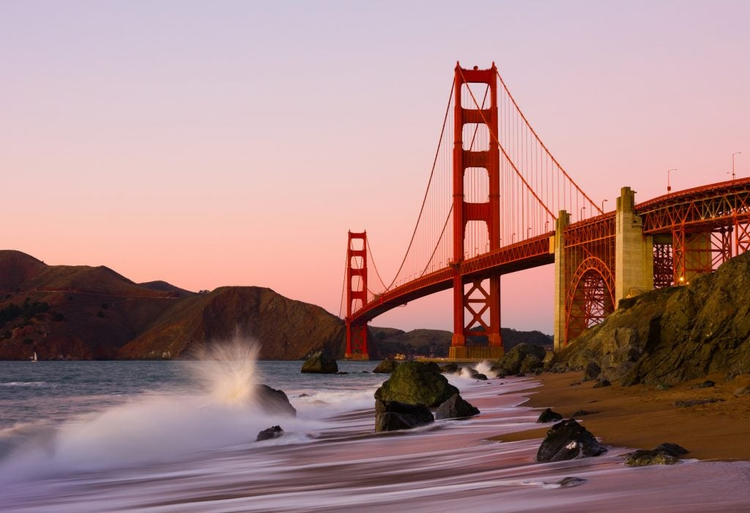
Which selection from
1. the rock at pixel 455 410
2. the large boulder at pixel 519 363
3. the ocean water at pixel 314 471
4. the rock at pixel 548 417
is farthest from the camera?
the large boulder at pixel 519 363

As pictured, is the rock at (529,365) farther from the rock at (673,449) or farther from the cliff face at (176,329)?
the cliff face at (176,329)

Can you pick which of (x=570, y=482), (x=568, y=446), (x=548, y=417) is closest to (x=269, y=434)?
(x=548, y=417)

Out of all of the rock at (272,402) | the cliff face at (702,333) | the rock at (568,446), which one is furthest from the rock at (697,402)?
the rock at (272,402)

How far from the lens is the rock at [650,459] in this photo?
8109mm

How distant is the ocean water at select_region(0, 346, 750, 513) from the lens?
283 inches

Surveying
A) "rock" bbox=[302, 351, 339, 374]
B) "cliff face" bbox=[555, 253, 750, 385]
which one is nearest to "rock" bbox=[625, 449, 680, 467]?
"cliff face" bbox=[555, 253, 750, 385]

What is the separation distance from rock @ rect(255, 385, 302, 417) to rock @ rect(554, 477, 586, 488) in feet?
48.7

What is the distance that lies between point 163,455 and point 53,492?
4.38m

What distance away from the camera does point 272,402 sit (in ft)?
73.6

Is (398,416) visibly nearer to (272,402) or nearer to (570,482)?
(272,402)

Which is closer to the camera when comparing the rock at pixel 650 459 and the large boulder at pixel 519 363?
the rock at pixel 650 459

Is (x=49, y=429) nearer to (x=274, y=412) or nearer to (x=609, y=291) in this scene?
(x=274, y=412)

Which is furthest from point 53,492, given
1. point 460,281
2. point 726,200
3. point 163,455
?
point 460,281

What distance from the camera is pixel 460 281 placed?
253 feet
